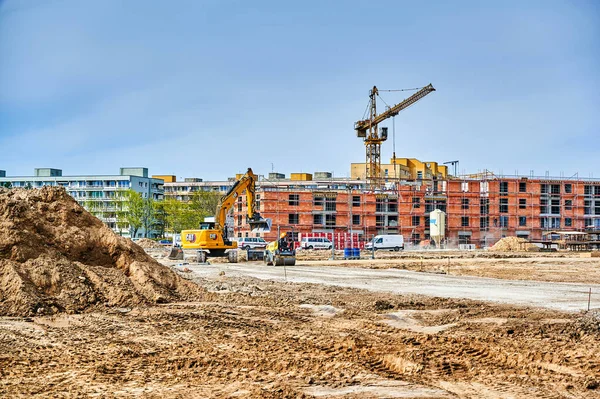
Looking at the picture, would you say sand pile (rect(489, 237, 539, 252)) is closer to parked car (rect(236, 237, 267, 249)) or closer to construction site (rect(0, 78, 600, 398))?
parked car (rect(236, 237, 267, 249))

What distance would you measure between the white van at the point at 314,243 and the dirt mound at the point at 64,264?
55627 mm

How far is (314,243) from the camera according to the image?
3024 inches

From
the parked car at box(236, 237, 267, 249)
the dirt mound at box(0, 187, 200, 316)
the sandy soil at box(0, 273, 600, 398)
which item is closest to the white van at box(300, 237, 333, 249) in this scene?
the parked car at box(236, 237, 267, 249)

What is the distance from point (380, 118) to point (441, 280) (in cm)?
8105

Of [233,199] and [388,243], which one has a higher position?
[233,199]

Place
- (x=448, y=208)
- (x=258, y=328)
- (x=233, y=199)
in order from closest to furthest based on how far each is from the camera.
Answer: (x=258, y=328) → (x=233, y=199) → (x=448, y=208)

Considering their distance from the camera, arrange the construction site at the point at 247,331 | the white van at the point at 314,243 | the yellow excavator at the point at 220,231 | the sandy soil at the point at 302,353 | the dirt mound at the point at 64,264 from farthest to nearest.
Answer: the white van at the point at 314,243 < the yellow excavator at the point at 220,231 < the dirt mound at the point at 64,264 < the construction site at the point at 247,331 < the sandy soil at the point at 302,353

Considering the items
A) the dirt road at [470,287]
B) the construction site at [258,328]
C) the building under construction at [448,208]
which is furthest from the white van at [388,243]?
the dirt road at [470,287]

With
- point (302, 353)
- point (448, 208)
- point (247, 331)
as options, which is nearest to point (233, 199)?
point (247, 331)

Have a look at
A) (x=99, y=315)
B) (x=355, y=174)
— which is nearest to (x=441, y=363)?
(x=99, y=315)

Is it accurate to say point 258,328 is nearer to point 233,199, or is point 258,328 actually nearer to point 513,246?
point 233,199

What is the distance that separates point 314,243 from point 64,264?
59.4 metres

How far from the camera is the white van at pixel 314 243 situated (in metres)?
76.7

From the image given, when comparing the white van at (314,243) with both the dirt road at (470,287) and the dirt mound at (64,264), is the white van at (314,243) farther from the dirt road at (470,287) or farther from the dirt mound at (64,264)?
the dirt mound at (64,264)
